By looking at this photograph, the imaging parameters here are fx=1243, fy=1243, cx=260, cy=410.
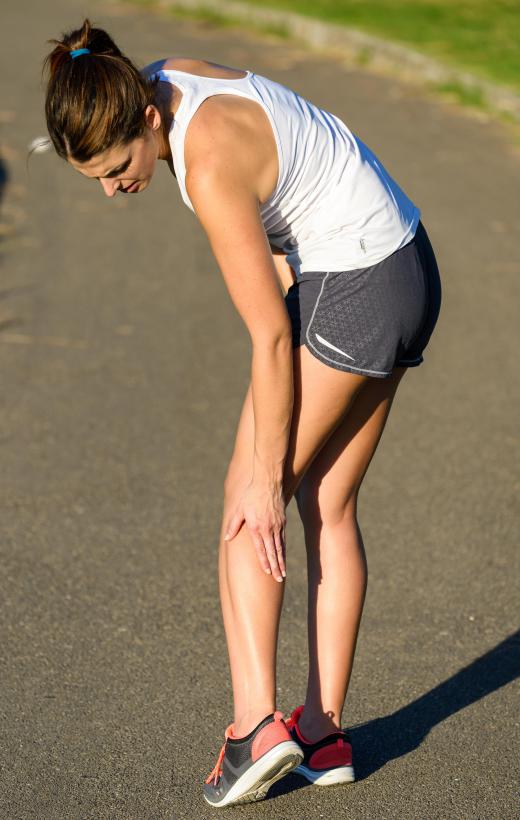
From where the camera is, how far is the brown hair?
2697 millimetres

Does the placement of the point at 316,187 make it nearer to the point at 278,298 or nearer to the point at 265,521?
the point at 278,298

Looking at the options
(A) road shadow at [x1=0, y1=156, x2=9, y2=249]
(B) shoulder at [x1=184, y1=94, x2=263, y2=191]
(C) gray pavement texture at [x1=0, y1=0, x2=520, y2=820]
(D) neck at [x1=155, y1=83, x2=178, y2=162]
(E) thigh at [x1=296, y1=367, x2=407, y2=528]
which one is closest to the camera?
(B) shoulder at [x1=184, y1=94, x2=263, y2=191]

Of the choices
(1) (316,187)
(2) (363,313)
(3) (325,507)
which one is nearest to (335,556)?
(3) (325,507)

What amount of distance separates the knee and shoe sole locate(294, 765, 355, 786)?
2.05ft

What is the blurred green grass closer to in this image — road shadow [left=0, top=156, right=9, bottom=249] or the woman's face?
road shadow [left=0, top=156, right=9, bottom=249]

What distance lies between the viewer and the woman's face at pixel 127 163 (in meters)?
2.78

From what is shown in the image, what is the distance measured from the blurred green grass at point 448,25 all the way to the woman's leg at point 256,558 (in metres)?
9.77

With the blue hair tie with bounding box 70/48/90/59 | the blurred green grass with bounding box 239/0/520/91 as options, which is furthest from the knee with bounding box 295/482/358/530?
the blurred green grass with bounding box 239/0/520/91

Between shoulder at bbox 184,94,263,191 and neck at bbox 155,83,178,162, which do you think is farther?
neck at bbox 155,83,178,162

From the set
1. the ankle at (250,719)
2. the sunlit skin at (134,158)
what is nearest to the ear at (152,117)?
the sunlit skin at (134,158)

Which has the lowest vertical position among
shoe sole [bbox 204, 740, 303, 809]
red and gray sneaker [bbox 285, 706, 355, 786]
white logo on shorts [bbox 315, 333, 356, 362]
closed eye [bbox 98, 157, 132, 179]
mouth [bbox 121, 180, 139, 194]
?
red and gray sneaker [bbox 285, 706, 355, 786]

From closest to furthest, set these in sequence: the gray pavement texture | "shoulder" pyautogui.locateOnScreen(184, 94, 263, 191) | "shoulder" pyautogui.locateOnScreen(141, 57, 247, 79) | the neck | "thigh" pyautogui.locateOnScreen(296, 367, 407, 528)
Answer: "shoulder" pyautogui.locateOnScreen(184, 94, 263, 191) < the neck < "shoulder" pyautogui.locateOnScreen(141, 57, 247, 79) < "thigh" pyautogui.locateOnScreen(296, 367, 407, 528) < the gray pavement texture

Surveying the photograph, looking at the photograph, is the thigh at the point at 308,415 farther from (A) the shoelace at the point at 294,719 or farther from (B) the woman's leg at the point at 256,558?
(A) the shoelace at the point at 294,719

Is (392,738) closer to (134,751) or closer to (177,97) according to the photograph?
(134,751)
